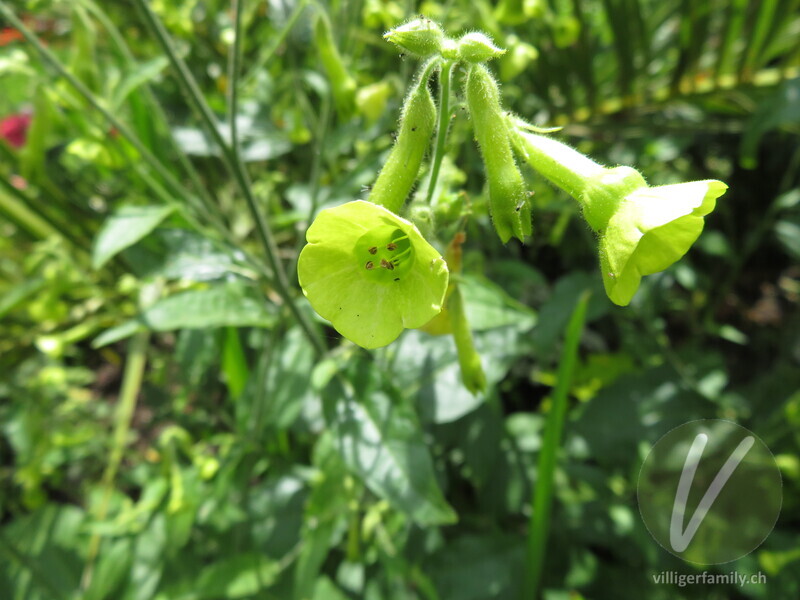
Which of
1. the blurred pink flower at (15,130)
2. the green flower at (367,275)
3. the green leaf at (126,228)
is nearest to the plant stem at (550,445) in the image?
the green flower at (367,275)

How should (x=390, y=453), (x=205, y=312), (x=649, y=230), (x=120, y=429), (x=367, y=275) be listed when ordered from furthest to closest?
(x=120, y=429) < (x=205, y=312) < (x=390, y=453) < (x=367, y=275) < (x=649, y=230)

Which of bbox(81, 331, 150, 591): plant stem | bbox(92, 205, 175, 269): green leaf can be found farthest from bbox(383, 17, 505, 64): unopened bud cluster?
bbox(81, 331, 150, 591): plant stem

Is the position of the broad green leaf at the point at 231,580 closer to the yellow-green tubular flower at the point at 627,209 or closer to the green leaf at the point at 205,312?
the green leaf at the point at 205,312

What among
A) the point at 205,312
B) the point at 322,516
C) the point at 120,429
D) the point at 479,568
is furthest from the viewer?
the point at 120,429

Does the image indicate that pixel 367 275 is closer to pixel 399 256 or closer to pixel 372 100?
pixel 399 256

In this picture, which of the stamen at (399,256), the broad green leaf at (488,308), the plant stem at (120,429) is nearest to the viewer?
the stamen at (399,256)

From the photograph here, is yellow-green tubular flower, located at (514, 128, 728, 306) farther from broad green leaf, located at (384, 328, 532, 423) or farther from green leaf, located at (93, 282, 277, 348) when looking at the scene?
green leaf, located at (93, 282, 277, 348)

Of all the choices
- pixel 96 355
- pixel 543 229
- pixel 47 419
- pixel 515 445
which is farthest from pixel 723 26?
pixel 96 355

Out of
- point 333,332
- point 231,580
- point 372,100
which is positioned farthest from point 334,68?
point 231,580
